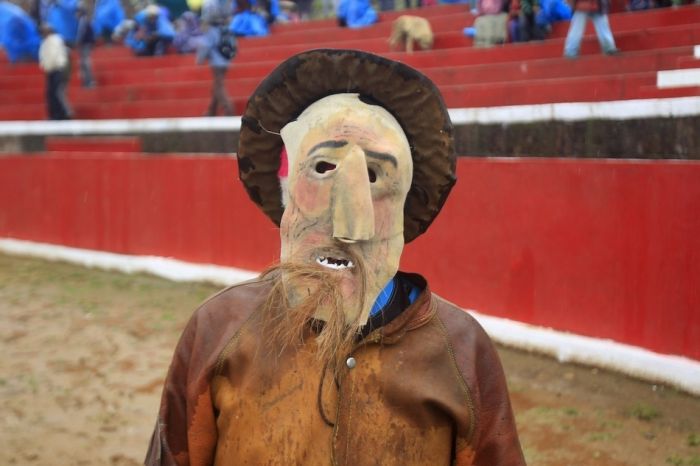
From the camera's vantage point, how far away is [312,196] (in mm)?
2160

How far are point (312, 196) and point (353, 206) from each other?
11cm

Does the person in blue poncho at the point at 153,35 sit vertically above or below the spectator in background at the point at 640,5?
below

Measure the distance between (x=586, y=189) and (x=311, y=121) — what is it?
4595 mm

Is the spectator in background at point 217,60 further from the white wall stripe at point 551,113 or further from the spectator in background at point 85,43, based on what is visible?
the spectator in background at point 85,43

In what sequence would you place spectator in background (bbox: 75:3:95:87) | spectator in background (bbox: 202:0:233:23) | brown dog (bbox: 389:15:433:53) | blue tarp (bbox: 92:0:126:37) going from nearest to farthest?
brown dog (bbox: 389:15:433:53) → spectator in background (bbox: 202:0:233:23) → spectator in background (bbox: 75:3:95:87) → blue tarp (bbox: 92:0:126:37)

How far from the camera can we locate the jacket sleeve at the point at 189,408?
2170mm

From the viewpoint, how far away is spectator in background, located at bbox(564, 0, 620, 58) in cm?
829

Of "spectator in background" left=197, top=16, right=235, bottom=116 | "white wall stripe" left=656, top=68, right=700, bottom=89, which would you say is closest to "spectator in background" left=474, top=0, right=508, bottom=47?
"spectator in background" left=197, top=16, right=235, bottom=116

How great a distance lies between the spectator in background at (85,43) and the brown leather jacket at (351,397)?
12.5 metres

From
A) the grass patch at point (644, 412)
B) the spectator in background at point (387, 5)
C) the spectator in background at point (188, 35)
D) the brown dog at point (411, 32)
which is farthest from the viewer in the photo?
the spectator in background at point (188, 35)

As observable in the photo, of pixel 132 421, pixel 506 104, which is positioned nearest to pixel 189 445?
pixel 132 421

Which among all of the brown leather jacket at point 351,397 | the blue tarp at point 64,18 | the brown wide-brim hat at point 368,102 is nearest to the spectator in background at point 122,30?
the blue tarp at point 64,18

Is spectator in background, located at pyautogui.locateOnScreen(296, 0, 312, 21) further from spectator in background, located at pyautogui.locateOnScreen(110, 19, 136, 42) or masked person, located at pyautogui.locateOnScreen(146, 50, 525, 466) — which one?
masked person, located at pyautogui.locateOnScreen(146, 50, 525, 466)

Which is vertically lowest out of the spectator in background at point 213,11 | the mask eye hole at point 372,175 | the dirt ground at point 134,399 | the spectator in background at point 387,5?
the dirt ground at point 134,399
